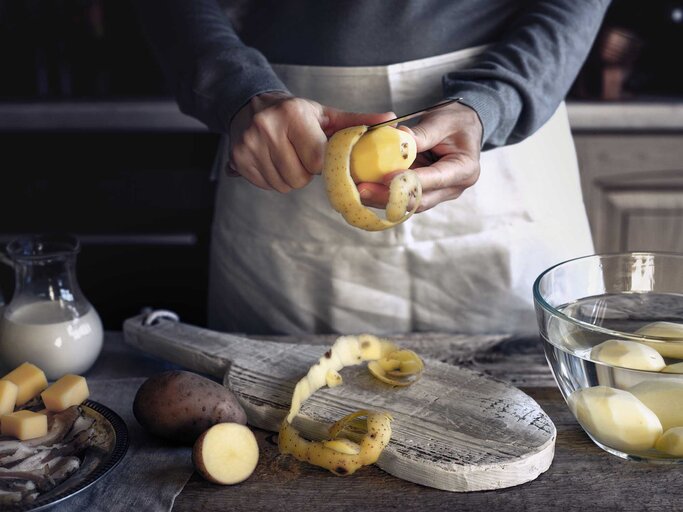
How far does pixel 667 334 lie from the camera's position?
89 centimetres

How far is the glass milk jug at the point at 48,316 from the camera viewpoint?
3.37ft

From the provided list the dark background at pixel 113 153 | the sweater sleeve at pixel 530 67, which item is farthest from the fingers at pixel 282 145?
the dark background at pixel 113 153

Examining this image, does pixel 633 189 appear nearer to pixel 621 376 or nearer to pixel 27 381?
Result: pixel 621 376

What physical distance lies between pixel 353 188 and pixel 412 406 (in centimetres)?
24

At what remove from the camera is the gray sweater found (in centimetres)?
113

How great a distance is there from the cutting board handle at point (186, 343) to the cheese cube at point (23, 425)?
25 centimetres

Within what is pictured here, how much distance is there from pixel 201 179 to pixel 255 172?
1156 mm

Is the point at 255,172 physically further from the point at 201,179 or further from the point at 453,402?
the point at 201,179

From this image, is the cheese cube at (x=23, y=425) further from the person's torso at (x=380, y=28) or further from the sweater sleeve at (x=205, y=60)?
the person's torso at (x=380, y=28)

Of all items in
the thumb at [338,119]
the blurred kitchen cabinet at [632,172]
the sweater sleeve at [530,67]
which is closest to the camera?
the thumb at [338,119]

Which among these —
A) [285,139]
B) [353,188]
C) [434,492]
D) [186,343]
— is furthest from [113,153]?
[434,492]

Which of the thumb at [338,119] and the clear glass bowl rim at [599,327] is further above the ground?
the thumb at [338,119]

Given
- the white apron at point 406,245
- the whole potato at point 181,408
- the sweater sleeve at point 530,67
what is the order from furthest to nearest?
1. the white apron at point 406,245
2. the sweater sleeve at point 530,67
3. the whole potato at point 181,408

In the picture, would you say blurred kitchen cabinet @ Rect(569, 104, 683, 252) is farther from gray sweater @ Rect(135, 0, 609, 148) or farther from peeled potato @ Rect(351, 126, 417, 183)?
peeled potato @ Rect(351, 126, 417, 183)
